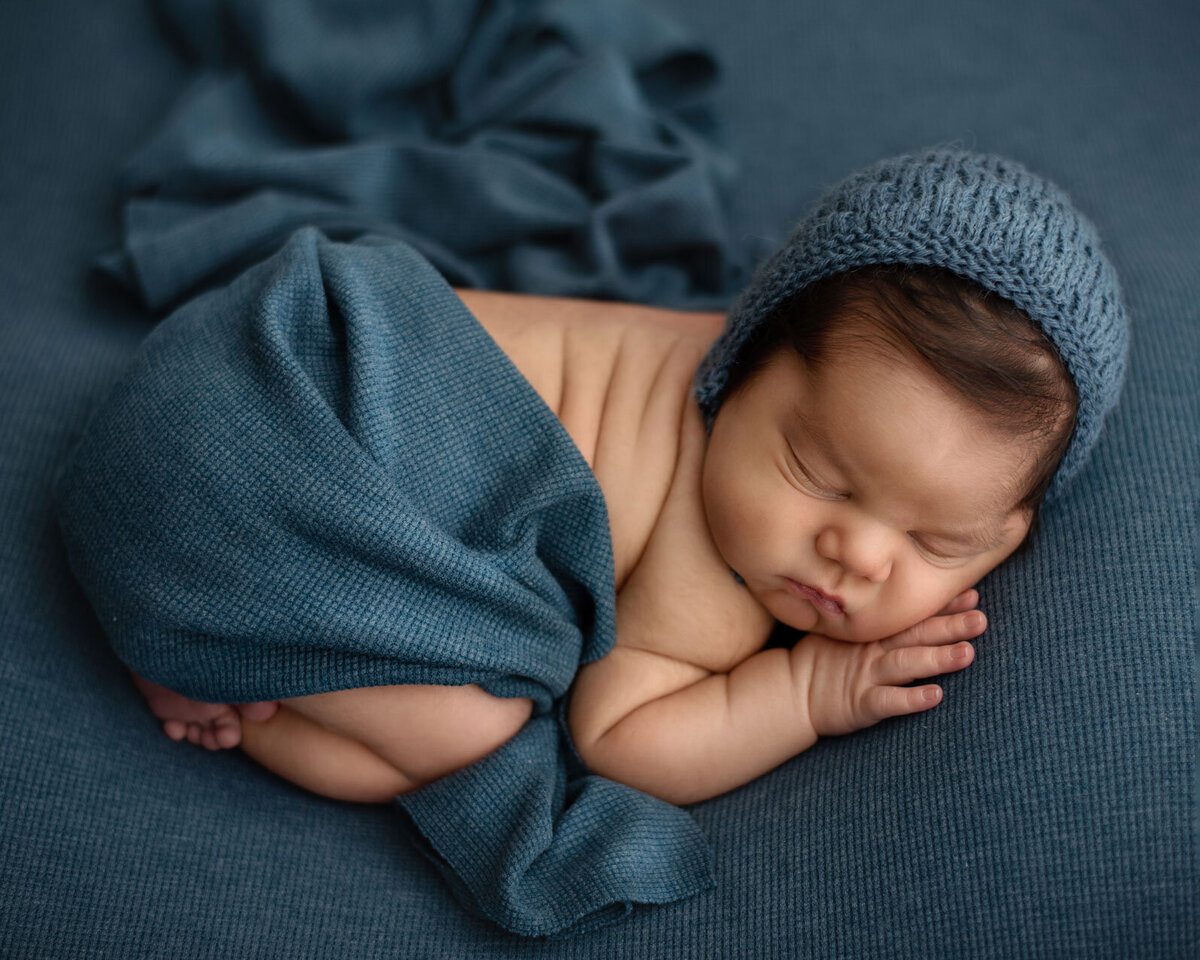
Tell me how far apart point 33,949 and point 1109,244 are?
158cm

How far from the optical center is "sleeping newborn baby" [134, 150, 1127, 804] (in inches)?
38.9

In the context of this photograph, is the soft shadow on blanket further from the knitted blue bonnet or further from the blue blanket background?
the knitted blue bonnet

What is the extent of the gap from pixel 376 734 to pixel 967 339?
29.8 inches

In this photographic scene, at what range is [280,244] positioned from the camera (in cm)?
149

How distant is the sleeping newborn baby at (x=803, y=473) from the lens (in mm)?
988

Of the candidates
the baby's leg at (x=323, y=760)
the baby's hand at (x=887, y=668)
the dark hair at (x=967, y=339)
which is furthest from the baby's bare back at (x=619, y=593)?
the dark hair at (x=967, y=339)

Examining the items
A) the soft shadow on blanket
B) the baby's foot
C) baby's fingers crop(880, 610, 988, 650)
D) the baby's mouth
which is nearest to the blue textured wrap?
the soft shadow on blanket

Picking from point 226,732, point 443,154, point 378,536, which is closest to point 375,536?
point 378,536

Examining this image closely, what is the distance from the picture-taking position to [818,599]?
1113mm

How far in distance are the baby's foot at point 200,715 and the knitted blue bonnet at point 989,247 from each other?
2.39 ft

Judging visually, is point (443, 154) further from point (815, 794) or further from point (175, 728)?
point (815, 794)

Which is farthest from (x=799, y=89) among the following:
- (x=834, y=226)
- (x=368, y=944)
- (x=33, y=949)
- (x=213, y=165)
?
(x=33, y=949)

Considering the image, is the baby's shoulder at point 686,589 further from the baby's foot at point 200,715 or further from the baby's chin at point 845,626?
the baby's foot at point 200,715

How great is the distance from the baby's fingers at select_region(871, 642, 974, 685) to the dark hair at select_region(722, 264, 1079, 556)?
174mm
